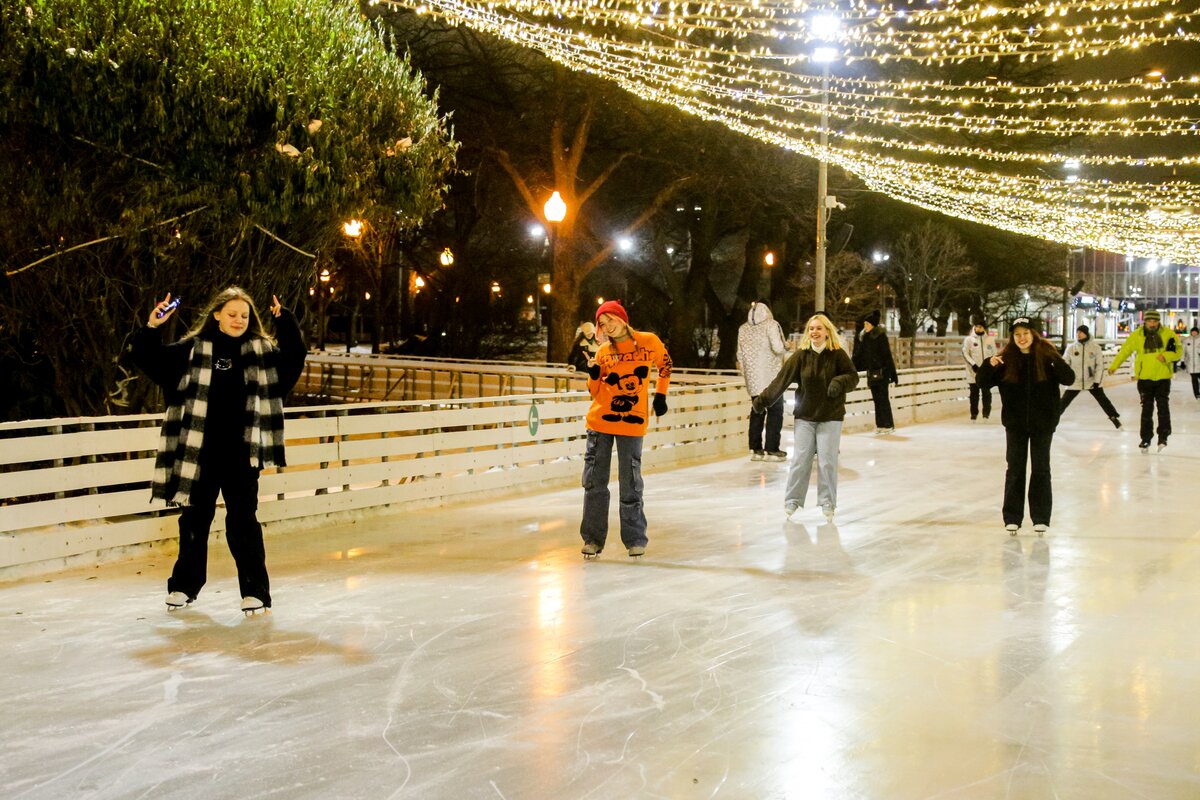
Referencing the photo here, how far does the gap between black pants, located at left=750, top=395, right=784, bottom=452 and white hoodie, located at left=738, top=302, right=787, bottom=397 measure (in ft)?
1.48

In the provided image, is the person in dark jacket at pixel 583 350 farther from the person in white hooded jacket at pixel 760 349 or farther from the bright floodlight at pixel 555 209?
the person in white hooded jacket at pixel 760 349

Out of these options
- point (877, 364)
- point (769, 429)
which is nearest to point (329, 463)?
point (769, 429)

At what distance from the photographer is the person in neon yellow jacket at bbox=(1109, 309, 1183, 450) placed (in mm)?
14531

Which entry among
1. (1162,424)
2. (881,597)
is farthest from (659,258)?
(881,597)

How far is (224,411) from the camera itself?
6.20m

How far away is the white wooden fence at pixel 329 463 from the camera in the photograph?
7.58m

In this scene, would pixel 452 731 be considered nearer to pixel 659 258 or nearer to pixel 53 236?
pixel 53 236

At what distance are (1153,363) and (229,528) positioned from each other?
1180 cm

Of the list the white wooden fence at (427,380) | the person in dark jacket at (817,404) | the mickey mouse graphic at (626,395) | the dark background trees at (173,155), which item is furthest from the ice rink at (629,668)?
the white wooden fence at (427,380)

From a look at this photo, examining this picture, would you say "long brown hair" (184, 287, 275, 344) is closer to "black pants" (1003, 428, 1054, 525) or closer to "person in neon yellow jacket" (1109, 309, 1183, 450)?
"black pants" (1003, 428, 1054, 525)

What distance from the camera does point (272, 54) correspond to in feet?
28.5

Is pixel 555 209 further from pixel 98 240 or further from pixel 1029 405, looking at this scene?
pixel 1029 405

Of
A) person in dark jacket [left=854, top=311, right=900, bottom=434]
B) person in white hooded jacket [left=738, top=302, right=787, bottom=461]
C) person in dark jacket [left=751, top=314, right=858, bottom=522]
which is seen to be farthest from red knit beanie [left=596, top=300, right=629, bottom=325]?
person in dark jacket [left=854, top=311, right=900, bottom=434]

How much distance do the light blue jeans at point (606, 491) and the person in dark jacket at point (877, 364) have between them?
10.4 m
